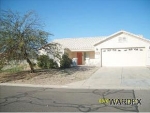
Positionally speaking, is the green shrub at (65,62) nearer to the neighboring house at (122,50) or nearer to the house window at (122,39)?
the neighboring house at (122,50)

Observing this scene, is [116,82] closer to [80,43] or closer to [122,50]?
[122,50]

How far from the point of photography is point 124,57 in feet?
74.9

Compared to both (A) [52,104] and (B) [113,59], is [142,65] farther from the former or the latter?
(A) [52,104]

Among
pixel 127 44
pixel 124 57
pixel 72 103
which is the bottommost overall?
pixel 72 103

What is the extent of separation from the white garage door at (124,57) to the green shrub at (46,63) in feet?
21.3

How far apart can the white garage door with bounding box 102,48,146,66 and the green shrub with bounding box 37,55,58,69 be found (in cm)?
649

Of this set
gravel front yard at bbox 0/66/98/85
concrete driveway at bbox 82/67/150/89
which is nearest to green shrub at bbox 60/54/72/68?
gravel front yard at bbox 0/66/98/85

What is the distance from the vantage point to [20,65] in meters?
15.7

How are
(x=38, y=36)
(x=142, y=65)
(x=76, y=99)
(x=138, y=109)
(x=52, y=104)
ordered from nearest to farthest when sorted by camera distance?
1. (x=138, y=109)
2. (x=52, y=104)
3. (x=76, y=99)
4. (x=38, y=36)
5. (x=142, y=65)

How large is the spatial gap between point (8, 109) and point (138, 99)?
5.14m

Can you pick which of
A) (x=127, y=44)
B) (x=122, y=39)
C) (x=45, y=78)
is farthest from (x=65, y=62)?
(x=45, y=78)

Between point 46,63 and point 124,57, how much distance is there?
9.66m

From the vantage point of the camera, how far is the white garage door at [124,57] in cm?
2236

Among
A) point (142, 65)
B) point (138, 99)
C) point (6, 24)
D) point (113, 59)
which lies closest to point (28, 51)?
point (6, 24)
